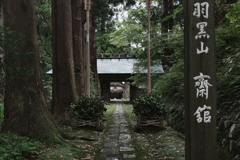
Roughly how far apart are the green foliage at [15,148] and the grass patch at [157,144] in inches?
86.1

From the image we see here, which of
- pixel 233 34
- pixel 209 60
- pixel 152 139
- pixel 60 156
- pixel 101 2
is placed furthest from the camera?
pixel 101 2

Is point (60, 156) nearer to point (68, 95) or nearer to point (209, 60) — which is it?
point (209, 60)

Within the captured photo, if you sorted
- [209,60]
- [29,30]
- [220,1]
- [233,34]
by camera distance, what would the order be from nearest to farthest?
[209,60] → [29,30] → [233,34] → [220,1]

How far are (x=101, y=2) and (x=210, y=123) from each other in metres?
11.7

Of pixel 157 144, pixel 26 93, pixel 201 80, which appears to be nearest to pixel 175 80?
pixel 157 144

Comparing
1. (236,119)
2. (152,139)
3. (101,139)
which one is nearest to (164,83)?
(152,139)

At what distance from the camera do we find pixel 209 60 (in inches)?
106

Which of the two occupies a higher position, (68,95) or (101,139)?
(68,95)

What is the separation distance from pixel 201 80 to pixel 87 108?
5.73 metres

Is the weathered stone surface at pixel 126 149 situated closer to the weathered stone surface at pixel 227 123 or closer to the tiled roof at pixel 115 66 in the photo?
the weathered stone surface at pixel 227 123

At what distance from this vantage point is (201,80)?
2672 millimetres

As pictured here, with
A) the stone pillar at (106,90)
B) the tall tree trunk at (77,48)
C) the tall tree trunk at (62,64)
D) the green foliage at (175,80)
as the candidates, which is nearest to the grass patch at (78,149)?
the tall tree trunk at (62,64)

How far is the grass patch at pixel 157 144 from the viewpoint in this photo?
500cm

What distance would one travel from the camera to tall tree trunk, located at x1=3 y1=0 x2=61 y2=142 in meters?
4.98
